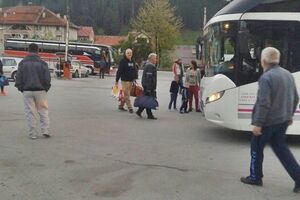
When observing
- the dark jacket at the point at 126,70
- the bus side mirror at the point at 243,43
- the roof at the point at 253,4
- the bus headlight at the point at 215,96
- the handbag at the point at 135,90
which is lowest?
the handbag at the point at 135,90

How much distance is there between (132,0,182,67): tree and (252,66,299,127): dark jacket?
69.0m

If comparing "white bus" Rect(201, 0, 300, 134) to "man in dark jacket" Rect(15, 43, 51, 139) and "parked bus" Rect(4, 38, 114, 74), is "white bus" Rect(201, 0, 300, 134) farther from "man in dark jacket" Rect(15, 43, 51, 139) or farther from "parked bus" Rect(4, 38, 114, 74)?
"parked bus" Rect(4, 38, 114, 74)

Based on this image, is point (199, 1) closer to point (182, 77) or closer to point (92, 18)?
point (92, 18)

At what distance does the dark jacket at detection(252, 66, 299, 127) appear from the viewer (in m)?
6.57

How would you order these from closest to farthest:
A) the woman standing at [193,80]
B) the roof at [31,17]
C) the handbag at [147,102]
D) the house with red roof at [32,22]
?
the handbag at [147,102], the woman standing at [193,80], the house with red roof at [32,22], the roof at [31,17]

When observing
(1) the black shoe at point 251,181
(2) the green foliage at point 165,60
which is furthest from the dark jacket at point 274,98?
(2) the green foliage at point 165,60

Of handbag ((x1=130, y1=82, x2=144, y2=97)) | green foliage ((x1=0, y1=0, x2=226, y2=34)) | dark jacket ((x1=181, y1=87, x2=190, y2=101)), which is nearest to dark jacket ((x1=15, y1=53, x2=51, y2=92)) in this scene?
handbag ((x1=130, y1=82, x2=144, y2=97))

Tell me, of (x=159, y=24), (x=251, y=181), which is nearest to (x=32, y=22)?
(x=159, y=24)

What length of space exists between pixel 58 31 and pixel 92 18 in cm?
1486

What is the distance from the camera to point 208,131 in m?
12.5

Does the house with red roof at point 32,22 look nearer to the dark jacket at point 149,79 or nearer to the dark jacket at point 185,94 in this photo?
the dark jacket at point 185,94

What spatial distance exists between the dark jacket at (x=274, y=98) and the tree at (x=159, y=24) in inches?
2715

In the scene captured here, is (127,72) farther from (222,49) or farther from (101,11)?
(101,11)

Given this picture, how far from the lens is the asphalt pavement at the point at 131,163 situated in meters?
6.59
